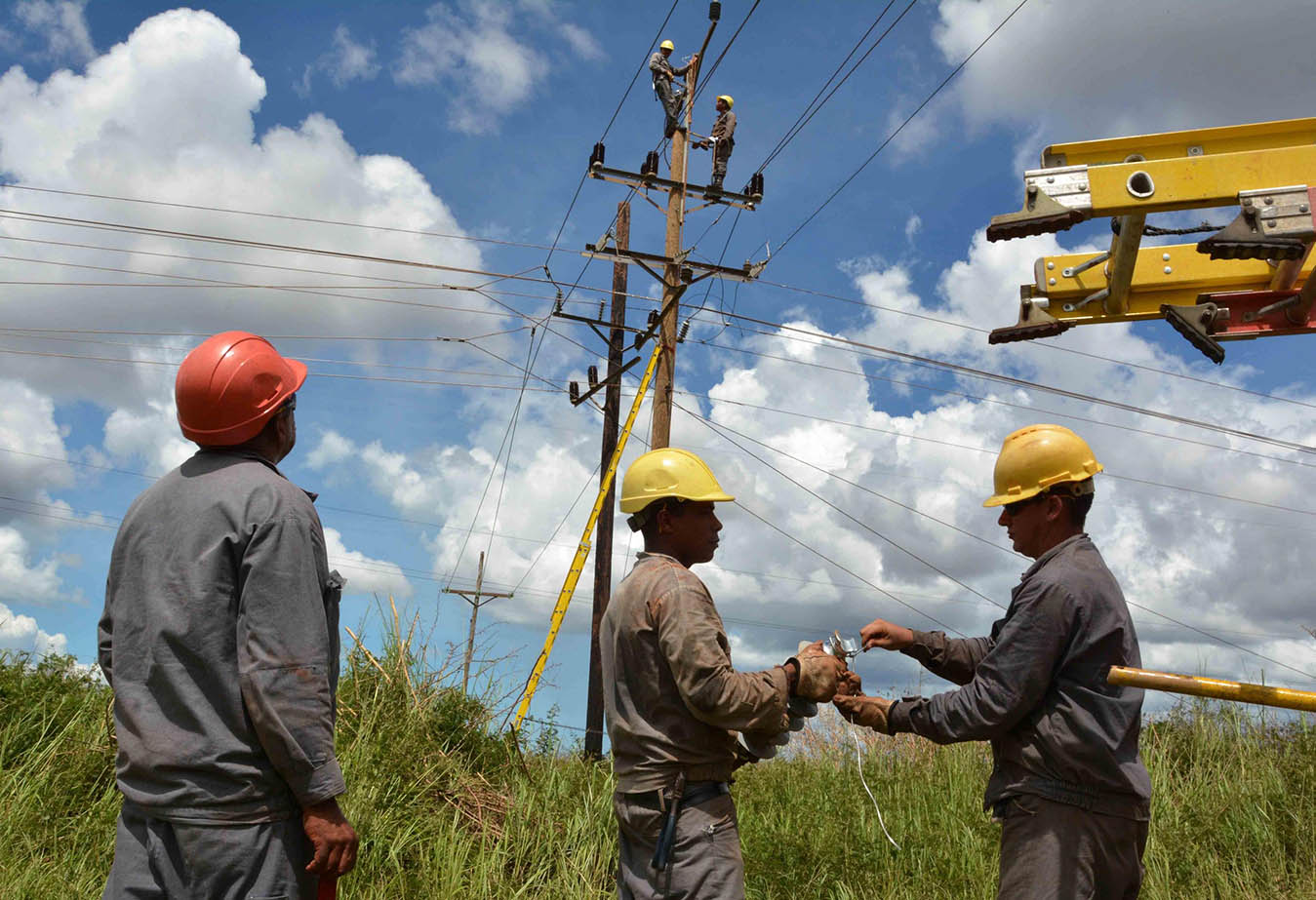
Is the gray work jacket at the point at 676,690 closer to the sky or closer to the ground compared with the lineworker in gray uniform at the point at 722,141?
closer to the ground

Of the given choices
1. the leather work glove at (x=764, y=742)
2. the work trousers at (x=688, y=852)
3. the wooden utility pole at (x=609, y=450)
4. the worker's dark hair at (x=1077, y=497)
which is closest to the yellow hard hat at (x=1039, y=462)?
the worker's dark hair at (x=1077, y=497)

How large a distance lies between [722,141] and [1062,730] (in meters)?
14.4

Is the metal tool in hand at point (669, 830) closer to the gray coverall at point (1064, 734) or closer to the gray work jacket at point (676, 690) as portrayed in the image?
the gray work jacket at point (676, 690)

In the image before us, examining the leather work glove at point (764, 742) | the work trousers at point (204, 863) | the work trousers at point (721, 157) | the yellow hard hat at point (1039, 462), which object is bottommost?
the work trousers at point (204, 863)

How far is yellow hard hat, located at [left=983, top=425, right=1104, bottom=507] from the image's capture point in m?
→ 3.42

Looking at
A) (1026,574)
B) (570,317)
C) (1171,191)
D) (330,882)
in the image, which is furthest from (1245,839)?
(570,317)

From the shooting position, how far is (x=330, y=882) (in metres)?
2.53

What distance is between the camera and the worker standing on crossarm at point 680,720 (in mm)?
3004

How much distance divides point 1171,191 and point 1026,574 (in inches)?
51.1

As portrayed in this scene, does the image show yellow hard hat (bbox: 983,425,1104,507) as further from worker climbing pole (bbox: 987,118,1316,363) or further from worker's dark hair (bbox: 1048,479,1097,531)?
worker climbing pole (bbox: 987,118,1316,363)

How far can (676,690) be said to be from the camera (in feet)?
10.3

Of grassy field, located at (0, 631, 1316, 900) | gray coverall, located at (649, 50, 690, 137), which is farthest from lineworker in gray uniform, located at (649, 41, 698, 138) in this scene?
grassy field, located at (0, 631, 1316, 900)

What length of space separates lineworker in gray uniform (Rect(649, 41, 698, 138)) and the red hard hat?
1424 cm

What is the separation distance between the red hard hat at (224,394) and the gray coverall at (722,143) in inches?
558
